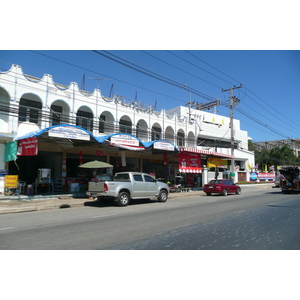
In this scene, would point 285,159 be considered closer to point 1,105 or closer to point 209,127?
point 209,127

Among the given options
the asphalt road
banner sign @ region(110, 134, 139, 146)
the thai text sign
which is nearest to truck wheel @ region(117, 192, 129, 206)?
the asphalt road

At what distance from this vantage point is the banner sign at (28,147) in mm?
15547

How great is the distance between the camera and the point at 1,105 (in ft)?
55.3

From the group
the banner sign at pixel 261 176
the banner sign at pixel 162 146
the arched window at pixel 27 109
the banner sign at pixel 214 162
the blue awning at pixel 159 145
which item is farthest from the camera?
the banner sign at pixel 261 176

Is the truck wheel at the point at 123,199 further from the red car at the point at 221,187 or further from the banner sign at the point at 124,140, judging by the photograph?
the red car at the point at 221,187

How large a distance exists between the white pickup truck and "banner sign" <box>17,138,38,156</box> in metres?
4.37

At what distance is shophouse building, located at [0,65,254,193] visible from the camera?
16.9 metres

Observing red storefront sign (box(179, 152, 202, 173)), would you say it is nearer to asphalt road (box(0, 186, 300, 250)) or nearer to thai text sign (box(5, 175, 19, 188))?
thai text sign (box(5, 175, 19, 188))

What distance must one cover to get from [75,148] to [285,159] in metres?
51.3

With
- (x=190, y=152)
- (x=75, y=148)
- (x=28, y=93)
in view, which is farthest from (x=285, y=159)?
(x=28, y=93)

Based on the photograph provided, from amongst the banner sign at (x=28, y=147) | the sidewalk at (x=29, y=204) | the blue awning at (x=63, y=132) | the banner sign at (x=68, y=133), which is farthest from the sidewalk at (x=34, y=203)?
the banner sign at (x=68, y=133)

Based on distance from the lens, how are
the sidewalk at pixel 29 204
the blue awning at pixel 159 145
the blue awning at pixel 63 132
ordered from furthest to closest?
the blue awning at pixel 159 145
the blue awning at pixel 63 132
the sidewalk at pixel 29 204

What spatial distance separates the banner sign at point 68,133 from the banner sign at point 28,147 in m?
1.17

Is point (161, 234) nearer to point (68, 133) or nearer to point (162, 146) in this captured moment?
point (68, 133)
